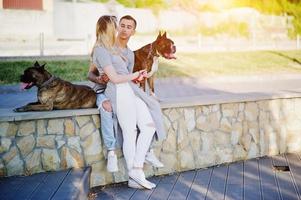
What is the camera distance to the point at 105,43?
15.9ft

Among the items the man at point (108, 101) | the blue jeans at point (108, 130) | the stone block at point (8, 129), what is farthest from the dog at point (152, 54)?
the stone block at point (8, 129)

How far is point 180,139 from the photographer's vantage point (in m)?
5.71

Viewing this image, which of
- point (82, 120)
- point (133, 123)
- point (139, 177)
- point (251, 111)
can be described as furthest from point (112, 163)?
point (251, 111)

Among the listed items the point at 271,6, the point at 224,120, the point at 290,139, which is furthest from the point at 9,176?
the point at 271,6

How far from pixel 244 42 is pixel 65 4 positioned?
377 inches

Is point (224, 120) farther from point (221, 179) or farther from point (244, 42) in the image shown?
point (244, 42)

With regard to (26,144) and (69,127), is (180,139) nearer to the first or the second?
(69,127)

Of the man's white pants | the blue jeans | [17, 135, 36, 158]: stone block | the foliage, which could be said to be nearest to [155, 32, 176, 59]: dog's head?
the man's white pants

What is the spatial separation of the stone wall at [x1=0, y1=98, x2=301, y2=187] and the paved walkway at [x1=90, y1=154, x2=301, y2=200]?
7.5 inches

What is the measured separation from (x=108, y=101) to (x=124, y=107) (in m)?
0.22

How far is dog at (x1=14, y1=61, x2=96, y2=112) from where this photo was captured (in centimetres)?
496

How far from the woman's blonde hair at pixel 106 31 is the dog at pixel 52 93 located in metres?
0.64

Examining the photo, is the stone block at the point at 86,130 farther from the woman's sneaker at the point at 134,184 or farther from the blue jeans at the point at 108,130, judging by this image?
the woman's sneaker at the point at 134,184

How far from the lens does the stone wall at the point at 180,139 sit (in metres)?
4.88
